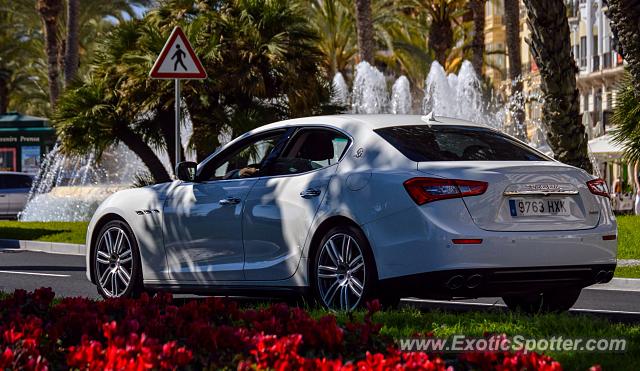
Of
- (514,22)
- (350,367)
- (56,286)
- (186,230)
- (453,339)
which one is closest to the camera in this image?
(350,367)

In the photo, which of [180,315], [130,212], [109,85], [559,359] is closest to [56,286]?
[130,212]

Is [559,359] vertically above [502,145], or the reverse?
[502,145]

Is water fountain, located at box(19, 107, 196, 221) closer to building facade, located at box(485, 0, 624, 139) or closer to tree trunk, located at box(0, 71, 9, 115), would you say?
building facade, located at box(485, 0, 624, 139)

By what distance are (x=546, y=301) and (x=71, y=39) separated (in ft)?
111

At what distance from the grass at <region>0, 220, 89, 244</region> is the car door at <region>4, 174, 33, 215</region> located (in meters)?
13.6

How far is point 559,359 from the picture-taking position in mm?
6137

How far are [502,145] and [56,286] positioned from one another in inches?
240

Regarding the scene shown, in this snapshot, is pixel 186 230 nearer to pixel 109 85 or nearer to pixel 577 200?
pixel 577 200

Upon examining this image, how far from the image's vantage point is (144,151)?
80.3 feet

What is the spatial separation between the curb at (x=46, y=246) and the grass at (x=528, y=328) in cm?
1346

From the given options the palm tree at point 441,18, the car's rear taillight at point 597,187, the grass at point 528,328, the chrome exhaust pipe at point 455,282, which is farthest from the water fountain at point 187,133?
the grass at point 528,328

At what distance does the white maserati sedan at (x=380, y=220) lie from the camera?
8.30 metres

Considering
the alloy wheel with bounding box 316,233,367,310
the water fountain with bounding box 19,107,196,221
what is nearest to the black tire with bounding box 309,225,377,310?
the alloy wheel with bounding box 316,233,367,310

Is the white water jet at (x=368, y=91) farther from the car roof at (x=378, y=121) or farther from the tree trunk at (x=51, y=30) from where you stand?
the car roof at (x=378, y=121)
